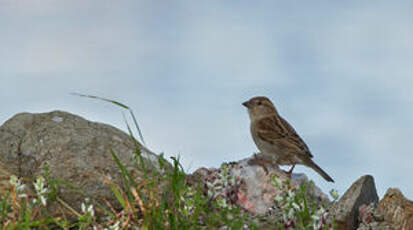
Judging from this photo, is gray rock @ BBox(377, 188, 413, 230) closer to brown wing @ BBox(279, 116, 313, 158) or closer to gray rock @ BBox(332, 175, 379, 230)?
gray rock @ BBox(332, 175, 379, 230)

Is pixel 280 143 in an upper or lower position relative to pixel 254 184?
A: upper

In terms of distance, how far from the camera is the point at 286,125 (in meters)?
11.4

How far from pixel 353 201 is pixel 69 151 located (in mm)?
4365

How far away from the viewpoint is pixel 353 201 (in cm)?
778

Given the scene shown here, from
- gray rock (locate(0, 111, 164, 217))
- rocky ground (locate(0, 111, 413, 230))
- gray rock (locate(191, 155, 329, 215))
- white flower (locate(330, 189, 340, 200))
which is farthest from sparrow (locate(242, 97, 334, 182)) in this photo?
white flower (locate(330, 189, 340, 200))

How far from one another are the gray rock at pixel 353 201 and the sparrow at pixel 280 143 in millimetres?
2119

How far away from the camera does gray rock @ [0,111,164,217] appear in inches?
352

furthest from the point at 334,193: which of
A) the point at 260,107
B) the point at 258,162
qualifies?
the point at 260,107

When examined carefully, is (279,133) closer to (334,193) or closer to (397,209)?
(397,209)

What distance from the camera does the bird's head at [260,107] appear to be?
1173 cm

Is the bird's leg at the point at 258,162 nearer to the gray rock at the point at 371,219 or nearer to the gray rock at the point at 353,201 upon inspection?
the gray rock at the point at 353,201

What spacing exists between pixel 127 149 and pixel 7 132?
2.15 meters

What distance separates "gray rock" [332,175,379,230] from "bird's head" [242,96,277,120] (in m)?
3.65


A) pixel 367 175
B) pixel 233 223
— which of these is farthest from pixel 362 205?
pixel 233 223
